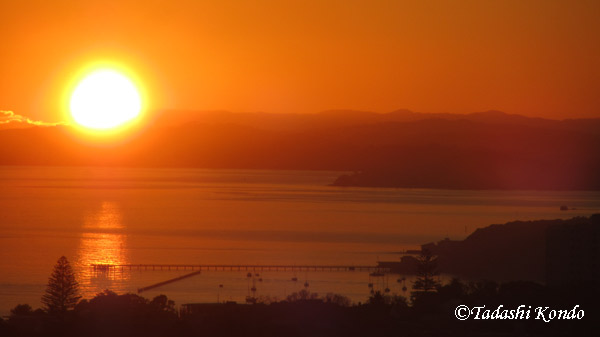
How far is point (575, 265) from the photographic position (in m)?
34.4

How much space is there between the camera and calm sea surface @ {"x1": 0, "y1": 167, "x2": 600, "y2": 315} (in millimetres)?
41062

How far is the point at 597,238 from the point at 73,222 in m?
54.8

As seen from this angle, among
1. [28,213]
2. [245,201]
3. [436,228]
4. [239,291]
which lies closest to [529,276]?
[239,291]

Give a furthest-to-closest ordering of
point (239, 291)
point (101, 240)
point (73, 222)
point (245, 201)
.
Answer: point (245, 201) → point (73, 222) → point (101, 240) → point (239, 291)

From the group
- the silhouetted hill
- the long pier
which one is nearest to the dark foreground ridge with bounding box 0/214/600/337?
the silhouetted hill

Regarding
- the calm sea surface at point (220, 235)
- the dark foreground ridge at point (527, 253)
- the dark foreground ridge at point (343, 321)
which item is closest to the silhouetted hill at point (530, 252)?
the dark foreground ridge at point (527, 253)

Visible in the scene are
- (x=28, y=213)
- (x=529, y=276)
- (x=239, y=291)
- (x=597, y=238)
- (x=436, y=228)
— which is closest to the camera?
(x=597, y=238)

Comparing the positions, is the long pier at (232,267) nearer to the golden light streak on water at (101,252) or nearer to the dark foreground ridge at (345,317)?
the golden light streak on water at (101,252)

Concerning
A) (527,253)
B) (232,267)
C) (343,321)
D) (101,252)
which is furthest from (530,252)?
(343,321)

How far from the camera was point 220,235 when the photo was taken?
65.8 metres

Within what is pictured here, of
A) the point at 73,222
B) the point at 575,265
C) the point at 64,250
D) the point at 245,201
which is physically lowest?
the point at 575,265

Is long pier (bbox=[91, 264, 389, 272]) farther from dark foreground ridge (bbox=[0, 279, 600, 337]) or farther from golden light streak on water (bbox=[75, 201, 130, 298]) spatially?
dark foreground ridge (bbox=[0, 279, 600, 337])

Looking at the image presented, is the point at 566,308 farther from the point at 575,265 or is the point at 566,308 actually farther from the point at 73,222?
the point at 73,222

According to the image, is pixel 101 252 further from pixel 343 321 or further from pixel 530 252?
pixel 343 321
